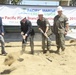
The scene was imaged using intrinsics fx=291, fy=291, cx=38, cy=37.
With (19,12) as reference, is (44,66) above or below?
below

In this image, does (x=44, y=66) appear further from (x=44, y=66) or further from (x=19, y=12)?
(x=19, y=12)

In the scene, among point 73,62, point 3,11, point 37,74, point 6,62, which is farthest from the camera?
point 3,11

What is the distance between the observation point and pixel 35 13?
1697 cm

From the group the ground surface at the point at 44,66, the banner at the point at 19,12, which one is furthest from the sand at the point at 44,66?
the banner at the point at 19,12

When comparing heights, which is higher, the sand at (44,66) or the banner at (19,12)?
the banner at (19,12)

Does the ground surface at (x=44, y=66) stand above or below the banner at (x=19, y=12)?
below

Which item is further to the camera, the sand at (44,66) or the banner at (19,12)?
the banner at (19,12)

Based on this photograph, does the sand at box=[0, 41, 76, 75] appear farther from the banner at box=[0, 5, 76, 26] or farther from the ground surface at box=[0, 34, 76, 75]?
the banner at box=[0, 5, 76, 26]

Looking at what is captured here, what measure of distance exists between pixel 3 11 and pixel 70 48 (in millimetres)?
4620

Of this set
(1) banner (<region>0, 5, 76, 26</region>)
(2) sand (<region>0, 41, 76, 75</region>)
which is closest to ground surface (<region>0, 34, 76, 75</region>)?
(2) sand (<region>0, 41, 76, 75</region>)

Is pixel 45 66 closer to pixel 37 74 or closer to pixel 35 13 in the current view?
pixel 37 74

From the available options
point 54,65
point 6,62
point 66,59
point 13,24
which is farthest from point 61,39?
point 13,24

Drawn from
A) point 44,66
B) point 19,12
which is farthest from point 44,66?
point 19,12

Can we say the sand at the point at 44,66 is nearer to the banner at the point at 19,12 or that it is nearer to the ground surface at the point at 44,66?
the ground surface at the point at 44,66
